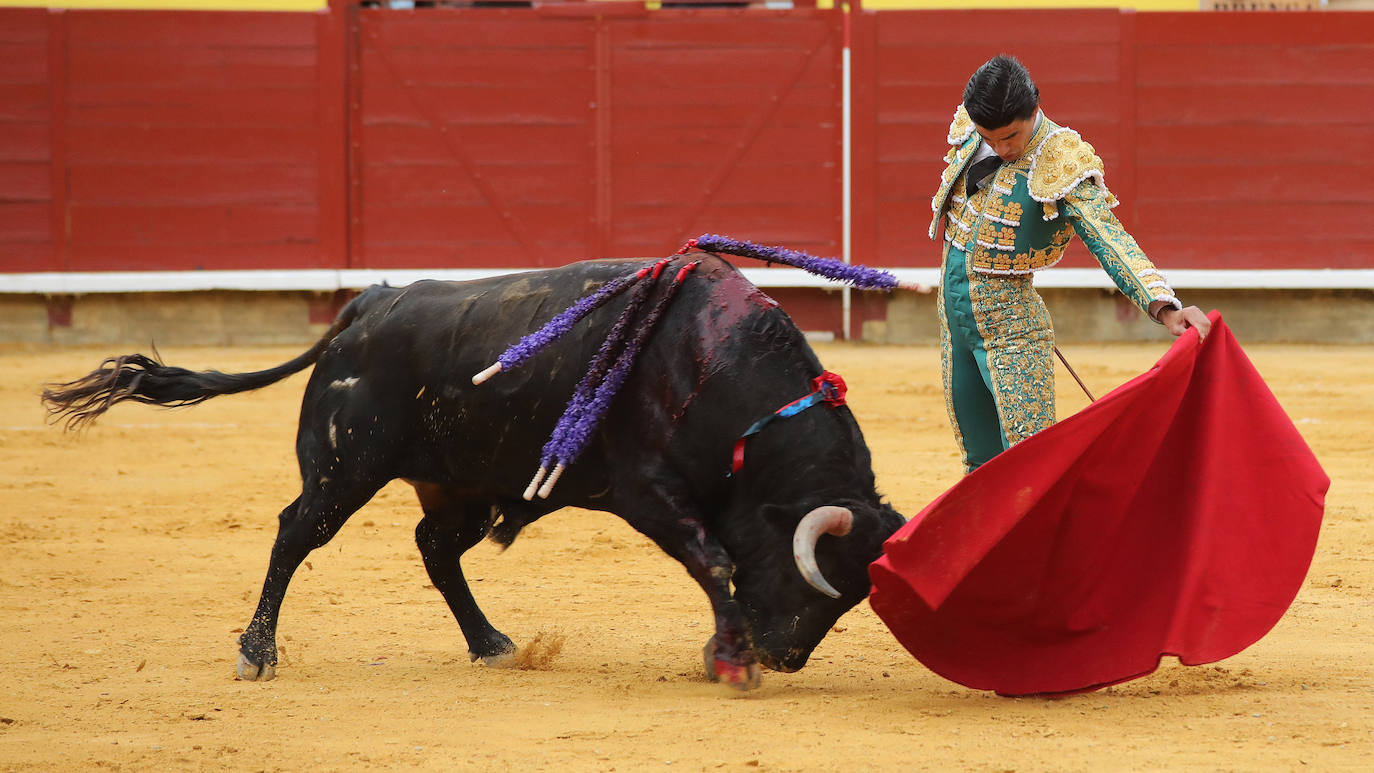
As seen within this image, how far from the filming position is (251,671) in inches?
126

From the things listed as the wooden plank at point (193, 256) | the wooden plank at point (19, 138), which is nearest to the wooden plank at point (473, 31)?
the wooden plank at point (193, 256)

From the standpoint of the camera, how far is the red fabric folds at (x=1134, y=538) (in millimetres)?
2795

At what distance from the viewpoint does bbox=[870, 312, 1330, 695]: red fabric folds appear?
9.17ft

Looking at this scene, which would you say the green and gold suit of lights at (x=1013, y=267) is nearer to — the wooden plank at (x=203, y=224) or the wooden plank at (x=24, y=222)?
the wooden plank at (x=203, y=224)

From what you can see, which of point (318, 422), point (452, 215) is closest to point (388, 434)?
point (318, 422)

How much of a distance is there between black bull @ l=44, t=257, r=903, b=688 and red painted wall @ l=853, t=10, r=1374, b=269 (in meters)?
6.63

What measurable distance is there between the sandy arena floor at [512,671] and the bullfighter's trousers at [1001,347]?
0.53 meters

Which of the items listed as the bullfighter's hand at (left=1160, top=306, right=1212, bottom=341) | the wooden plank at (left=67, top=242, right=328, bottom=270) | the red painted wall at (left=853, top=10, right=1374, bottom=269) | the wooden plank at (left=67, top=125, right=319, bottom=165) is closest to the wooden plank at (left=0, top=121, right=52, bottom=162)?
the wooden plank at (left=67, top=125, right=319, bottom=165)

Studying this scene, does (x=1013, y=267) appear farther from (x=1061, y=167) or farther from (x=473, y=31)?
(x=473, y=31)

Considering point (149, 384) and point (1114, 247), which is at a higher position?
point (1114, 247)

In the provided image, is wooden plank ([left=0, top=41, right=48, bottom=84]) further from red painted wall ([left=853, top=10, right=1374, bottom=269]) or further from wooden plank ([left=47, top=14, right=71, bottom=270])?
red painted wall ([left=853, top=10, right=1374, bottom=269])

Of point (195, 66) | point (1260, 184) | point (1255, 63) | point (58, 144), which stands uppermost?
point (1255, 63)

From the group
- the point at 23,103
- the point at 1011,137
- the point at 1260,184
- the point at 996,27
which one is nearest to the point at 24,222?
the point at 23,103

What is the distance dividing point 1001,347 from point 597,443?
→ 0.82 metres
